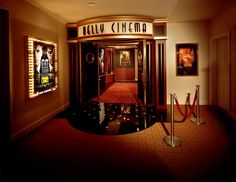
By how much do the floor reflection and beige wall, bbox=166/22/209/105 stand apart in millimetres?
1506

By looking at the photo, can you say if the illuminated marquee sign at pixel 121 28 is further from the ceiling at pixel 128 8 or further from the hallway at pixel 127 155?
the hallway at pixel 127 155

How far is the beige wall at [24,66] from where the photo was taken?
368cm

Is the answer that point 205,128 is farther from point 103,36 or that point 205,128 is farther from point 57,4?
point 57,4

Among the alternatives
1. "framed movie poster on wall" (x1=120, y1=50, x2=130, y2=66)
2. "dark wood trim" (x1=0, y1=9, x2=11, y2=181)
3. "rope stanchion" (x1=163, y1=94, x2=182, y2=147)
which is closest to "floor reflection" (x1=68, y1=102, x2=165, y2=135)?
"rope stanchion" (x1=163, y1=94, x2=182, y2=147)

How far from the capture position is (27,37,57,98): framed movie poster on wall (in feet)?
13.7

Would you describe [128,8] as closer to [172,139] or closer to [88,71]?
[88,71]

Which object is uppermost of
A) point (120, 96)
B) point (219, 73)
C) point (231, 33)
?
point (231, 33)

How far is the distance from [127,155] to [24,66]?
9.30 feet

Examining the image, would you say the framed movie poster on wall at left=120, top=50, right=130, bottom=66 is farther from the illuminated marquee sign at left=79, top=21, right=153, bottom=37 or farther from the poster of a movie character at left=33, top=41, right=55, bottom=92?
the poster of a movie character at left=33, top=41, right=55, bottom=92

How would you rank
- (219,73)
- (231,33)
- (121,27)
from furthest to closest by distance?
(219,73), (121,27), (231,33)

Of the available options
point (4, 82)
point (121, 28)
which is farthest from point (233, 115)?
point (4, 82)

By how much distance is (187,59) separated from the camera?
671cm

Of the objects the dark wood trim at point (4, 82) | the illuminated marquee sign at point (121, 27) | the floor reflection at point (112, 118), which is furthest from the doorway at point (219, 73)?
the dark wood trim at point (4, 82)

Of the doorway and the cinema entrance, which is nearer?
the cinema entrance
